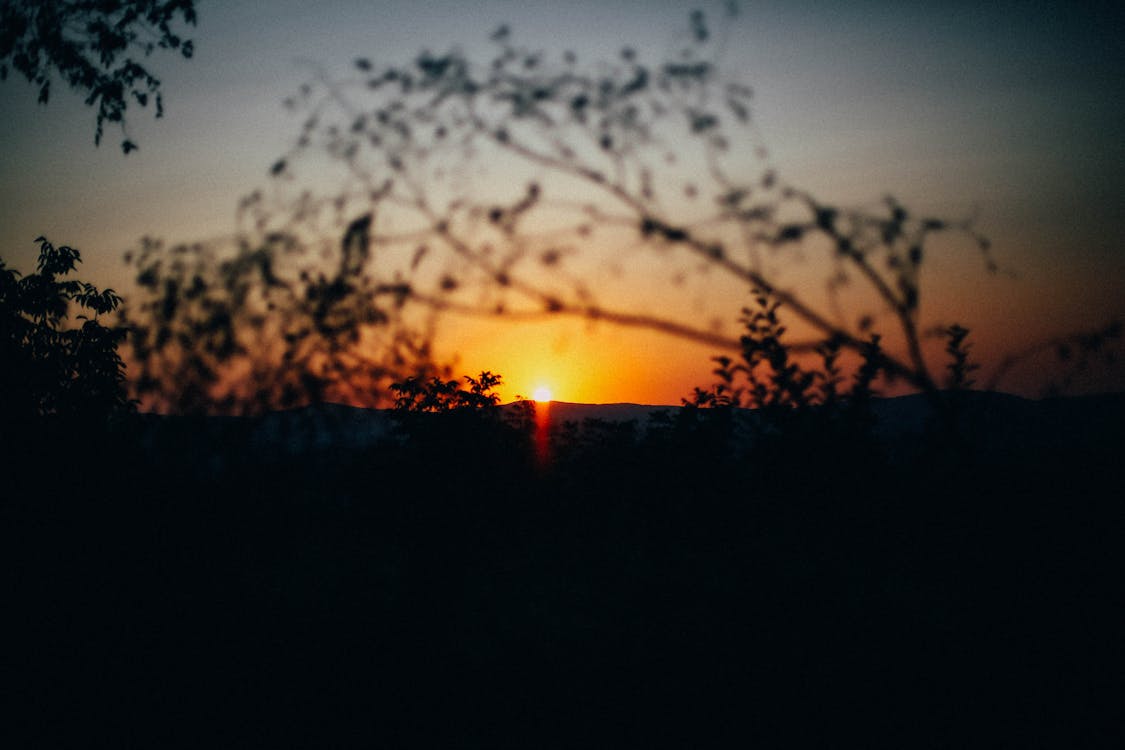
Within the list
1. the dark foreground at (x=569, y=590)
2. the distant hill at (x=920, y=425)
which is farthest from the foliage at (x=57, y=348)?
the distant hill at (x=920, y=425)

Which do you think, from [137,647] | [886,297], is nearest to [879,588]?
[886,297]

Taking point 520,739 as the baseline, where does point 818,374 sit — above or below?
above

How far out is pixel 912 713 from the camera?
14.6 feet

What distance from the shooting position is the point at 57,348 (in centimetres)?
1291

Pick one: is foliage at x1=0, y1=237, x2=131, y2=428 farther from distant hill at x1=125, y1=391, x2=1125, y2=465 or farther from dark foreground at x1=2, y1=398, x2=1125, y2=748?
distant hill at x1=125, y1=391, x2=1125, y2=465

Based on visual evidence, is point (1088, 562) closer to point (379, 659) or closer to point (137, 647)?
point (379, 659)

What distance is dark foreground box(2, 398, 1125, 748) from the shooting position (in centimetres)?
327

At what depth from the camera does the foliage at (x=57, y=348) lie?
12195 millimetres

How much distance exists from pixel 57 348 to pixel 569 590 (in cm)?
1105

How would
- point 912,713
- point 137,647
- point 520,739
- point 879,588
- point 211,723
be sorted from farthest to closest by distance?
point 137,647 → point 211,723 → point 520,739 → point 912,713 → point 879,588

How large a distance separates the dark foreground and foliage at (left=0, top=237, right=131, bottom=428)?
2162 mm

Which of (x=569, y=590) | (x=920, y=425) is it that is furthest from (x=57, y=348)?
(x=920, y=425)

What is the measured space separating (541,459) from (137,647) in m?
6.32

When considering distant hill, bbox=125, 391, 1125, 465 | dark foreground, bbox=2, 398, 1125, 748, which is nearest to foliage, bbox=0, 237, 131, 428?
dark foreground, bbox=2, 398, 1125, 748
